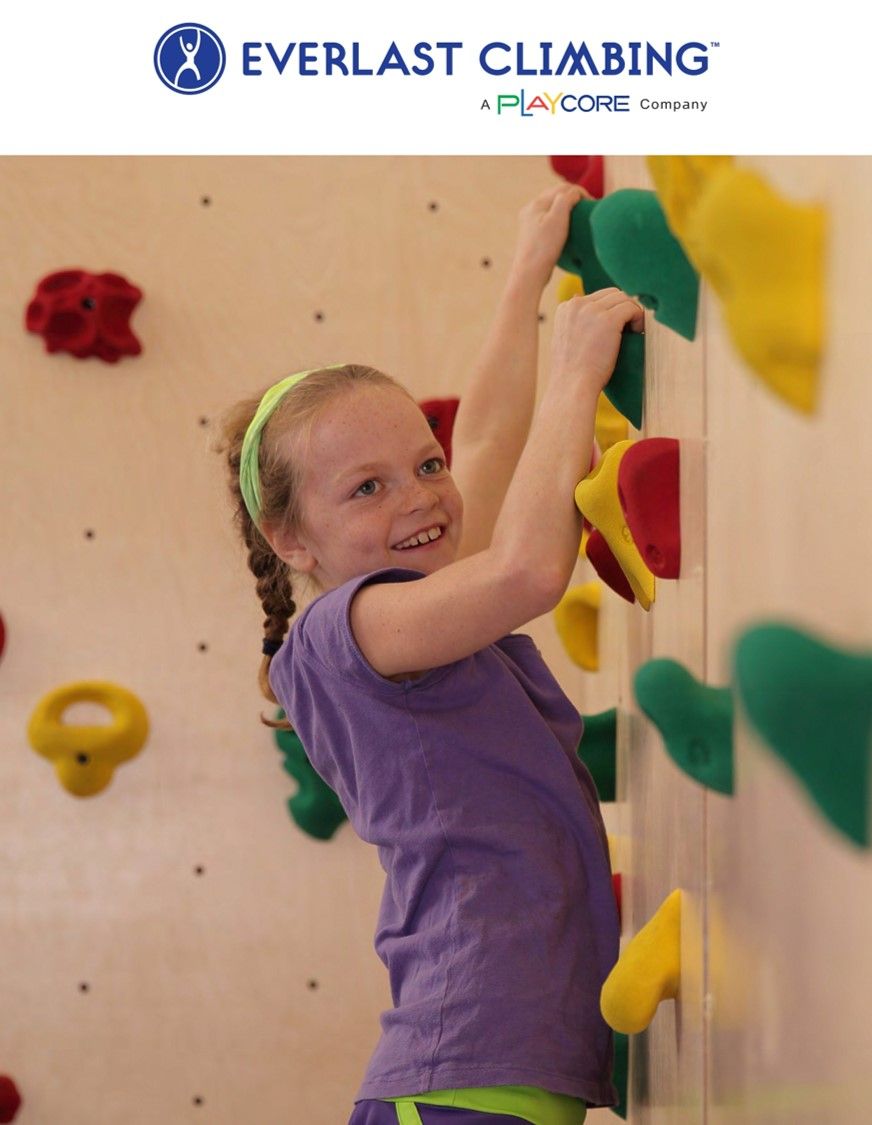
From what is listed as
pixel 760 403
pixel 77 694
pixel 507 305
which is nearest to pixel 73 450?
pixel 77 694

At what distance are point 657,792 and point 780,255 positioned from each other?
50 cm

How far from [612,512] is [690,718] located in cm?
16

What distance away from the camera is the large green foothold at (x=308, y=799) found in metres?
1.54

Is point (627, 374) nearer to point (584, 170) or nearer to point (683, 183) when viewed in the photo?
point (683, 183)

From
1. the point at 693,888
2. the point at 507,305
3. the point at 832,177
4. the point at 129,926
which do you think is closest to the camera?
the point at 832,177

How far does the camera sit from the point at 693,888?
681 millimetres

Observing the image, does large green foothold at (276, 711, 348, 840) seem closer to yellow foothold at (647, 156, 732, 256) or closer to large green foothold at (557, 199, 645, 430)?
large green foothold at (557, 199, 645, 430)

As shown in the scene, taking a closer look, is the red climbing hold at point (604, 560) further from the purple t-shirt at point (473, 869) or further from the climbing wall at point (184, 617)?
the climbing wall at point (184, 617)

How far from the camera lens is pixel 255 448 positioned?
0.97 meters

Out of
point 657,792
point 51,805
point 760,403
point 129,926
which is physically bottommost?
point 129,926

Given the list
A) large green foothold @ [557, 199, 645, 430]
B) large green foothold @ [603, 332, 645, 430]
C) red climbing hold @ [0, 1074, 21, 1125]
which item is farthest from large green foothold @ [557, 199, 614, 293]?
red climbing hold @ [0, 1074, 21, 1125]

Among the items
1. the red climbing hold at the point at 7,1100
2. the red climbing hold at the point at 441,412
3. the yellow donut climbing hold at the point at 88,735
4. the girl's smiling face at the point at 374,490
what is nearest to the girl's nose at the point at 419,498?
the girl's smiling face at the point at 374,490
